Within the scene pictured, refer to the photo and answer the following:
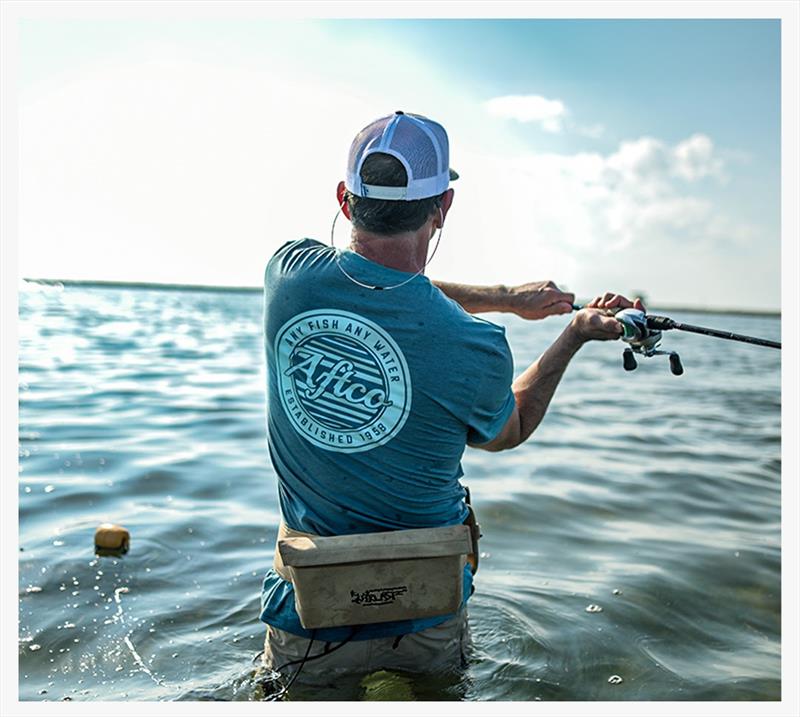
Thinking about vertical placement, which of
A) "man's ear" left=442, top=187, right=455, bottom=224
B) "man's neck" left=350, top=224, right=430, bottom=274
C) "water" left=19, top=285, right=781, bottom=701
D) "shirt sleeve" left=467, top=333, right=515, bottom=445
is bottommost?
"water" left=19, top=285, right=781, bottom=701

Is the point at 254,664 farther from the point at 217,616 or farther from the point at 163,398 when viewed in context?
the point at 163,398

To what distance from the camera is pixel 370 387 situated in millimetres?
3500

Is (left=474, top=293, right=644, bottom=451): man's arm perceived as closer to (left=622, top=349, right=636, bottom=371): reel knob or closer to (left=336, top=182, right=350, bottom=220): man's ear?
(left=622, top=349, right=636, bottom=371): reel knob

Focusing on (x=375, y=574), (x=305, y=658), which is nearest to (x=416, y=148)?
(x=375, y=574)

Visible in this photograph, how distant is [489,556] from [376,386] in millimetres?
4131

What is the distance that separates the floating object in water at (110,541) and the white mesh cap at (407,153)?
419 centimetres

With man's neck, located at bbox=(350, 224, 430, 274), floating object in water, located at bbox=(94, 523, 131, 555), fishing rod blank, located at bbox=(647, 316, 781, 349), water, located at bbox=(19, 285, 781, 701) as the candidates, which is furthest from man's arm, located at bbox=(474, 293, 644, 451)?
floating object in water, located at bbox=(94, 523, 131, 555)

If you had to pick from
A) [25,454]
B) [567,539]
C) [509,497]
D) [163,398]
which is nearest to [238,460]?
[25,454]

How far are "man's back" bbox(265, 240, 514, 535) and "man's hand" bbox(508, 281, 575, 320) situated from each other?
0.96 m

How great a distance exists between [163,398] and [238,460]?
4.64 meters

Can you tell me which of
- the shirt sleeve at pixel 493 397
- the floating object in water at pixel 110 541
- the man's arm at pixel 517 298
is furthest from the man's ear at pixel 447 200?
the floating object in water at pixel 110 541

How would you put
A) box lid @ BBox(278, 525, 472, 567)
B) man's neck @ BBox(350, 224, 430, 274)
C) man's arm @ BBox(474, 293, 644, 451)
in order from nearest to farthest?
box lid @ BBox(278, 525, 472, 567), man's neck @ BBox(350, 224, 430, 274), man's arm @ BBox(474, 293, 644, 451)

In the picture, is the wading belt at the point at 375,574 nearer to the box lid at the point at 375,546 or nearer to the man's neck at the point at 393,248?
the box lid at the point at 375,546

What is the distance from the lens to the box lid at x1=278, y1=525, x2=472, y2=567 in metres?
3.43
